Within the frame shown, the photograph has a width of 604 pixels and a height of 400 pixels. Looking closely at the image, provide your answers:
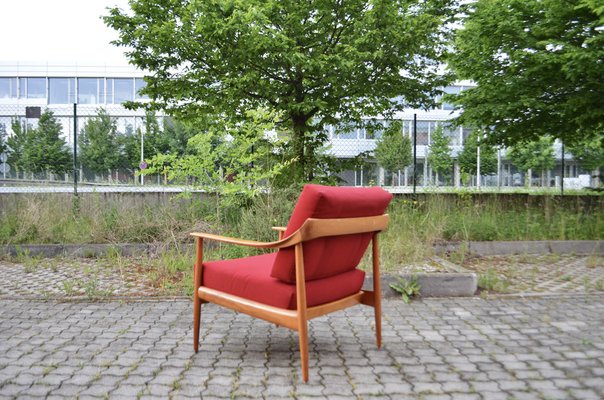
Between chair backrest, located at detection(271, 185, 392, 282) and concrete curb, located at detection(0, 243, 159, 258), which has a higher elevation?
chair backrest, located at detection(271, 185, 392, 282)

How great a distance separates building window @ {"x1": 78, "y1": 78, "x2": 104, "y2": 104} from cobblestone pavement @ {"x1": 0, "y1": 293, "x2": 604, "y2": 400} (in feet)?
157

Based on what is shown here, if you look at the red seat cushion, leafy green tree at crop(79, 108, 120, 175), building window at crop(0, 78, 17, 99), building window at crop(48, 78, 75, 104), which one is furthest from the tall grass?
building window at crop(0, 78, 17, 99)

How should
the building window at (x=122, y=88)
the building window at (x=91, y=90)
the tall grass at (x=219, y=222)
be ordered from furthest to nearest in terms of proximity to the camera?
the building window at (x=91, y=90), the building window at (x=122, y=88), the tall grass at (x=219, y=222)

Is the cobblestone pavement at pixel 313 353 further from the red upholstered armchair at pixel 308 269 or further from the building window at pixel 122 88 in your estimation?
the building window at pixel 122 88

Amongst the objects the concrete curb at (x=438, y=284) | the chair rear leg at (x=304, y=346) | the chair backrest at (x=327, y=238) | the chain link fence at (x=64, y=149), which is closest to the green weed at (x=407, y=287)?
the concrete curb at (x=438, y=284)

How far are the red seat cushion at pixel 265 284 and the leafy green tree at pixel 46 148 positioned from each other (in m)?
7.93

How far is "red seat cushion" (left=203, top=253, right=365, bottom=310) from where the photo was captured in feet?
9.36

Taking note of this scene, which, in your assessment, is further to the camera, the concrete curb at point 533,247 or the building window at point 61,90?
the building window at point 61,90

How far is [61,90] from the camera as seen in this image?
4741cm

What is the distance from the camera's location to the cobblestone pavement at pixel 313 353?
2.67 meters


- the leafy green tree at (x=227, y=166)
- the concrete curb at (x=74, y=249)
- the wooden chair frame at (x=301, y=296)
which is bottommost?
the concrete curb at (x=74, y=249)

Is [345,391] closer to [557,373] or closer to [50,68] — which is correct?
[557,373]

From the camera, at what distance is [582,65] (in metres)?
7.57

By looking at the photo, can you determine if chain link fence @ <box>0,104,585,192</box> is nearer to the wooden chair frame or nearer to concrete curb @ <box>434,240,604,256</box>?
concrete curb @ <box>434,240,604,256</box>
